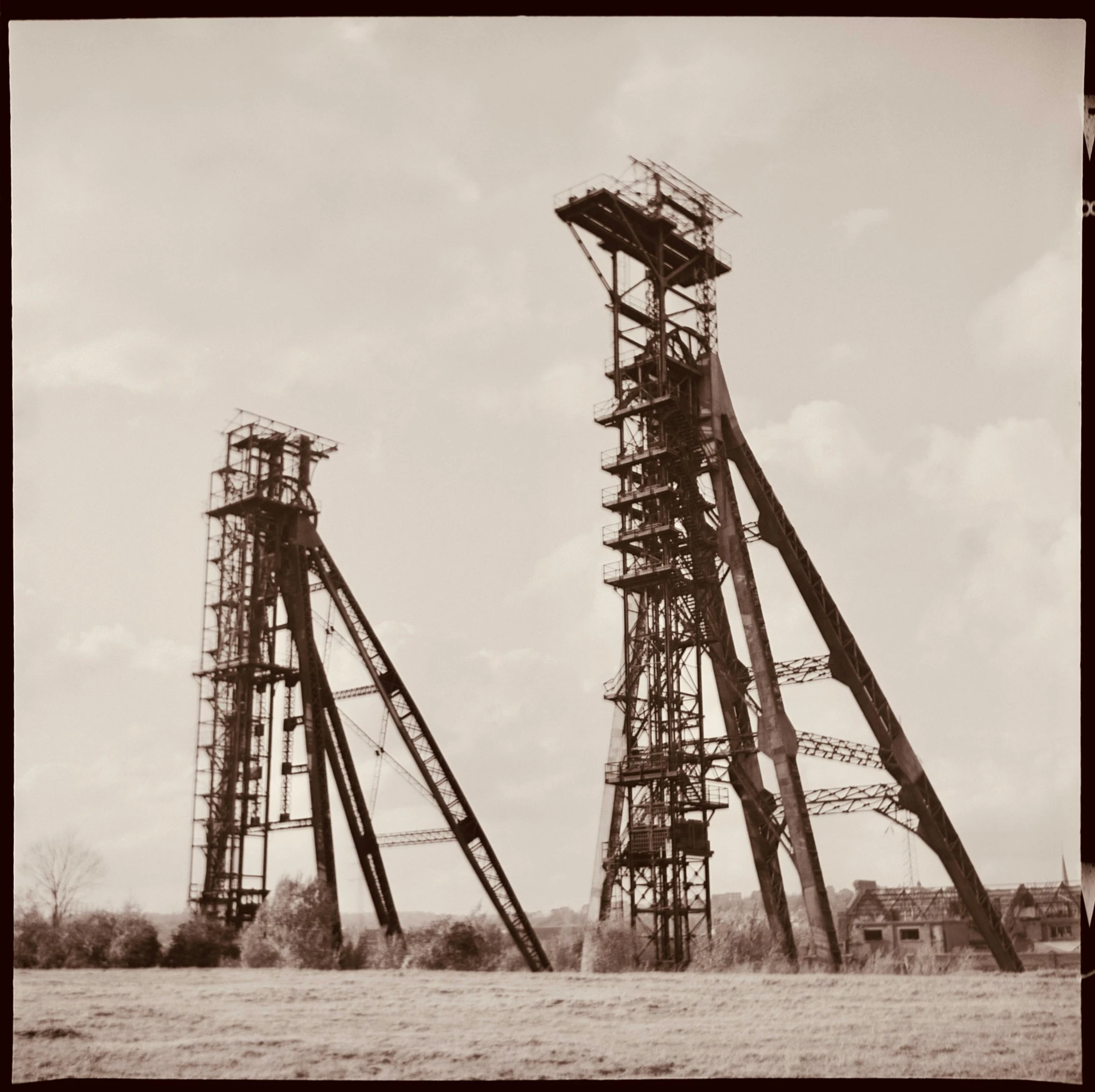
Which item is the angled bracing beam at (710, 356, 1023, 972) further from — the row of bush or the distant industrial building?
the row of bush

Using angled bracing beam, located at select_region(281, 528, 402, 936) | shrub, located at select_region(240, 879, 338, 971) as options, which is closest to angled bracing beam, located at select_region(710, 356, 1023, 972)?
angled bracing beam, located at select_region(281, 528, 402, 936)

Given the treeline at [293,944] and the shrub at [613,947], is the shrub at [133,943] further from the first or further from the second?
the shrub at [613,947]

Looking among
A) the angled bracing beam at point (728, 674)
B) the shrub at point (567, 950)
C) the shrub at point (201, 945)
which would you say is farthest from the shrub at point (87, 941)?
the angled bracing beam at point (728, 674)

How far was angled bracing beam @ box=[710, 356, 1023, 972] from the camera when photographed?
21562 mm

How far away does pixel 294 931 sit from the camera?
2227 centimetres

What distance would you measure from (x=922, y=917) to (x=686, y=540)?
7.60 m

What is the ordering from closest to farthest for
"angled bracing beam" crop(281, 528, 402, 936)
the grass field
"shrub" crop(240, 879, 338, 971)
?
the grass field < "shrub" crop(240, 879, 338, 971) < "angled bracing beam" crop(281, 528, 402, 936)

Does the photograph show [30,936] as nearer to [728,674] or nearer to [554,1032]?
[554,1032]

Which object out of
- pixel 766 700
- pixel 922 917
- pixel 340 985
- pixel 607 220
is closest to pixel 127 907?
pixel 340 985

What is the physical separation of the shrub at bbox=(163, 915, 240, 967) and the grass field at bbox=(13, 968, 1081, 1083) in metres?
3.20

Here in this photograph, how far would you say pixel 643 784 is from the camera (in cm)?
2205

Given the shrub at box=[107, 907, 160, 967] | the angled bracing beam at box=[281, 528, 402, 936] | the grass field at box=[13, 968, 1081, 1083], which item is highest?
the angled bracing beam at box=[281, 528, 402, 936]

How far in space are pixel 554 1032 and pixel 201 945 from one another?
8.05 m

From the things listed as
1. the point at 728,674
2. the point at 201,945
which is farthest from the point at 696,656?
the point at 201,945
